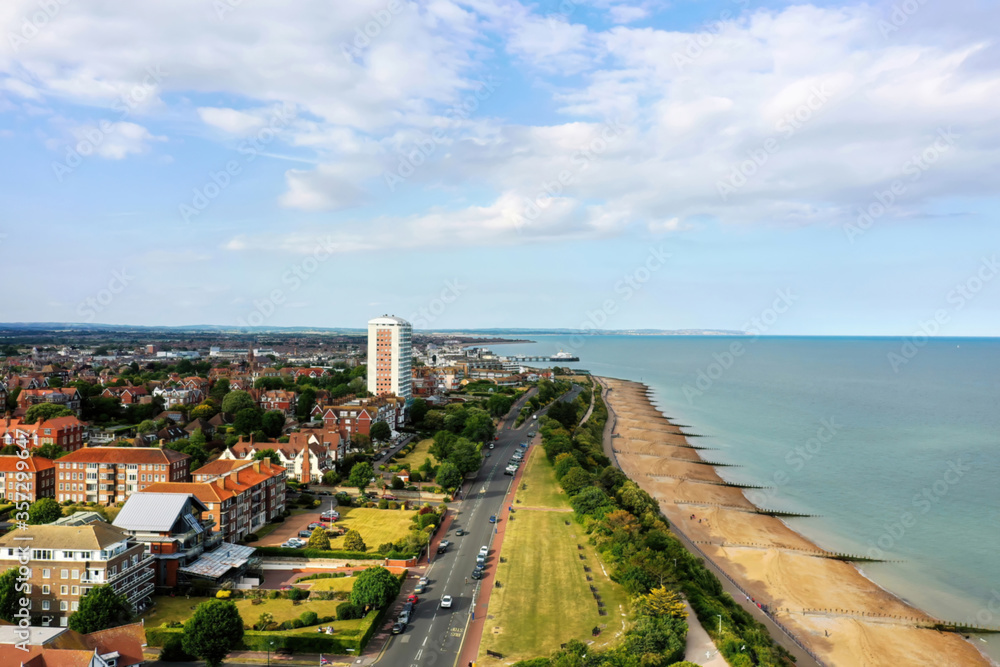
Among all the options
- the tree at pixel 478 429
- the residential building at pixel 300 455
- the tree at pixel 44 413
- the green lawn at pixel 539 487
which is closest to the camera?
the green lawn at pixel 539 487

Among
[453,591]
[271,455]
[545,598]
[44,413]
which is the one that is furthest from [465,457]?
[44,413]

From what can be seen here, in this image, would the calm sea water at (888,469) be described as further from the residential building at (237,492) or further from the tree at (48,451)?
the tree at (48,451)

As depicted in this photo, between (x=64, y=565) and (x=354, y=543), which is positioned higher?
(x=64, y=565)

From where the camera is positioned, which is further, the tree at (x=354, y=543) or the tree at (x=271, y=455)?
the tree at (x=271, y=455)

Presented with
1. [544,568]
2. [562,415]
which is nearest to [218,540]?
[544,568]

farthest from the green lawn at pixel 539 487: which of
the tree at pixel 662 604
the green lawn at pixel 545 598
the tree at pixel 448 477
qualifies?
the tree at pixel 662 604

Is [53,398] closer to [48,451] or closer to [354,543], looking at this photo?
[48,451]

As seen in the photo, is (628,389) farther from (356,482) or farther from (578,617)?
(578,617)
